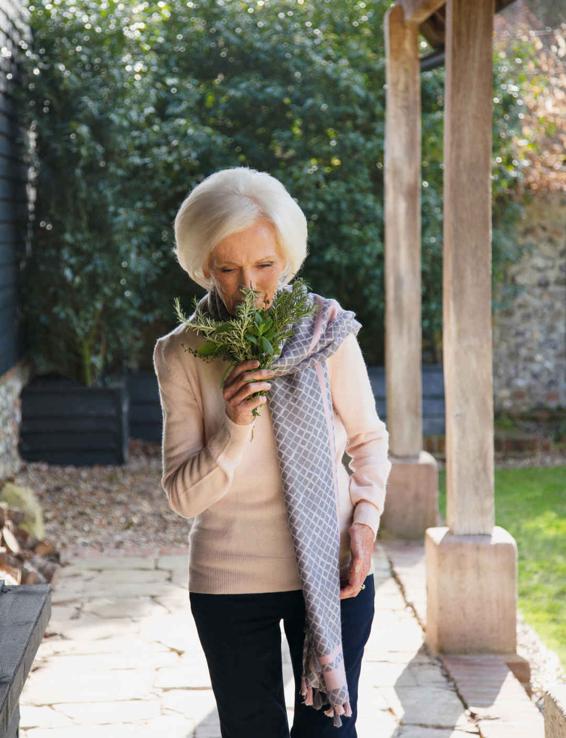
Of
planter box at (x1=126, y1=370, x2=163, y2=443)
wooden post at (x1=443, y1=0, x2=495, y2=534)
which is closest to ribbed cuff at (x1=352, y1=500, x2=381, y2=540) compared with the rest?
wooden post at (x1=443, y1=0, x2=495, y2=534)

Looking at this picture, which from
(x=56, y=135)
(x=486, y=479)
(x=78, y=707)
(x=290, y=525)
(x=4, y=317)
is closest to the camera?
(x=290, y=525)

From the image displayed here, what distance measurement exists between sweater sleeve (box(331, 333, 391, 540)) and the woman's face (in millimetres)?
219

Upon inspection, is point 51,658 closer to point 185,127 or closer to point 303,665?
point 303,665

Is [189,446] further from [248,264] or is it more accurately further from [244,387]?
[248,264]

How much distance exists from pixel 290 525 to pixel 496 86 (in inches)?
326

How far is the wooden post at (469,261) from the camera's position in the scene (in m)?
4.16

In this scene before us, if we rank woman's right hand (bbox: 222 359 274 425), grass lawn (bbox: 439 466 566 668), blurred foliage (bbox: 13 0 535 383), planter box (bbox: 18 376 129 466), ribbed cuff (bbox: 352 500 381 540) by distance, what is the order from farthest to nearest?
planter box (bbox: 18 376 129 466) < blurred foliage (bbox: 13 0 535 383) < grass lawn (bbox: 439 466 566 668) < ribbed cuff (bbox: 352 500 381 540) < woman's right hand (bbox: 222 359 274 425)

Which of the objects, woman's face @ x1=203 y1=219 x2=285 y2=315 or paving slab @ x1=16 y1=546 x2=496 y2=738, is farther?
paving slab @ x1=16 y1=546 x2=496 y2=738

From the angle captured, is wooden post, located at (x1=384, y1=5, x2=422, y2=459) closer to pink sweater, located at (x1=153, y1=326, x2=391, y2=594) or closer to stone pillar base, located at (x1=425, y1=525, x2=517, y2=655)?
stone pillar base, located at (x1=425, y1=525, x2=517, y2=655)

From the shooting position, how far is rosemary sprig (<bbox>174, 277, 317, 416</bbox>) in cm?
211

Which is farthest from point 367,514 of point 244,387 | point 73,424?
point 73,424

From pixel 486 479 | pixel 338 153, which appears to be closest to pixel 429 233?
pixel 338 153

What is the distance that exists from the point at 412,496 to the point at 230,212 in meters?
4.22

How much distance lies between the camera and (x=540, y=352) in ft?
33.8
